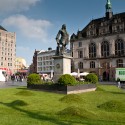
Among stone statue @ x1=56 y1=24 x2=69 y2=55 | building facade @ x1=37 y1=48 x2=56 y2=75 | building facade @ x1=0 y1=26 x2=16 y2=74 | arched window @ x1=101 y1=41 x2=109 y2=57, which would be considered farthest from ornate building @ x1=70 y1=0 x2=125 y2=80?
stone statue @ x1=56 y1=24 x2=69 y2=55

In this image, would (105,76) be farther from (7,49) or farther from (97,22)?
(7,49)

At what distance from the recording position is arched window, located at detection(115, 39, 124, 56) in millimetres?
70438

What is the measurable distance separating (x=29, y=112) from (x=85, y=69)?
68.7 m

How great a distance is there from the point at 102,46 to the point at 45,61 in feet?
160

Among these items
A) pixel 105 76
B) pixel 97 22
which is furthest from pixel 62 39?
pixel 97 22

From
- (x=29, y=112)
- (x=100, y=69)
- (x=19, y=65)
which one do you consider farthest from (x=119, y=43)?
(x=19, y=65)

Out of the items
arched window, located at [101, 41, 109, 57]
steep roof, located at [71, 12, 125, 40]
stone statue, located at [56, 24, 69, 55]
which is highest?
steep roof, located at [71, 12, 125, 40]

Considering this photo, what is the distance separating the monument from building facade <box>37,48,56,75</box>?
283 feet

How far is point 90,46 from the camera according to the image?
78875 millimetres

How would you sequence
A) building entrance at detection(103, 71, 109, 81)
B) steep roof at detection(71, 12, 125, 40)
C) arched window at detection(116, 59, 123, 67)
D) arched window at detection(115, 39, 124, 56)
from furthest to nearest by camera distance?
steep roof at detection(71, 12, 125, 40) → building entrance at detection(103, 71, 109, 81) → arched window at detection(116, 59, 123, 67) → arched window at detection(115, 39, 124, 56)

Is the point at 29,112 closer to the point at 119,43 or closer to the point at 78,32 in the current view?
the point at 119,43

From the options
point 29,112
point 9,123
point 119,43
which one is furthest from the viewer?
point 119,43

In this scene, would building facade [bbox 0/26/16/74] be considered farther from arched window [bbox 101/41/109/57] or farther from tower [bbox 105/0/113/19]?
tower [bbox 105/0/113/19]

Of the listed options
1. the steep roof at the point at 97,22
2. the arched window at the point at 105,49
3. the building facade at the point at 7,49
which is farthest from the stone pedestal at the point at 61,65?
the building facade at the point at 7,49
